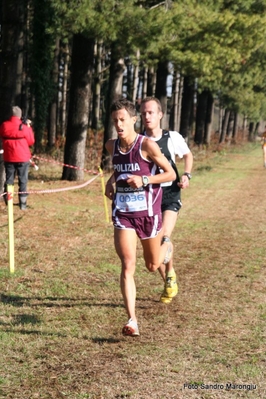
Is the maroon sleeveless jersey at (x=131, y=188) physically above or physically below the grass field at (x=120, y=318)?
above

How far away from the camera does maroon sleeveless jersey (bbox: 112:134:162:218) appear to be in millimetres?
5676

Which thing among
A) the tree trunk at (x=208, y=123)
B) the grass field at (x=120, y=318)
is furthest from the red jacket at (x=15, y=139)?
the tree trunk at (x=208, y=123)

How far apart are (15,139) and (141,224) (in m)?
7.76

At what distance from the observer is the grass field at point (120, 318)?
186 inches

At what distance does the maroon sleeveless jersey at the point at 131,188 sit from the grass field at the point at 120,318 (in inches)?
45.6

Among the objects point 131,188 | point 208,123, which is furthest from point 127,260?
point 208,123

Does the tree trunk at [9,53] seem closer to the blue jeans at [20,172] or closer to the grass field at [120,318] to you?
the blue jeans at [20,172]

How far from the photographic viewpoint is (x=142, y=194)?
5762 millimetres

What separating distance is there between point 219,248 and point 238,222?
2.99 m

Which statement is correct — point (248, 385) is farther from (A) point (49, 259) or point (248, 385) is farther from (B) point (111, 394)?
(A) point (49, 259)

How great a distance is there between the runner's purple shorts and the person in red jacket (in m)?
7.33

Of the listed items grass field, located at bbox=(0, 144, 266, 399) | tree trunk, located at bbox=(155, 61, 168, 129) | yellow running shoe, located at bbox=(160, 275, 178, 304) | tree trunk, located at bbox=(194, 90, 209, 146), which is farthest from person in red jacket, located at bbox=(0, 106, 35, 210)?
tree trunk, located at bbox=(194, 90, 209, 146)

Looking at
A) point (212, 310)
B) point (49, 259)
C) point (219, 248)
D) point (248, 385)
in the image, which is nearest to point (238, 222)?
point (219, 248)

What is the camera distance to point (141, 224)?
5832mm
